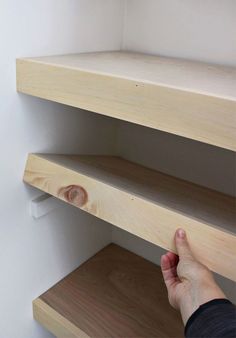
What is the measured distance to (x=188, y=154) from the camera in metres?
0.72

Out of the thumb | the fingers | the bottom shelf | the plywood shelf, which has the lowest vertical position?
the bottom shelf

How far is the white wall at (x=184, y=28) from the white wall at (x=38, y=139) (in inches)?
1.7

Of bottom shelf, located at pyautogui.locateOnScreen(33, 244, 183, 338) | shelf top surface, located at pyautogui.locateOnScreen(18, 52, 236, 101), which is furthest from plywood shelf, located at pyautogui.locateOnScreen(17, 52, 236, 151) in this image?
bottom shelf, located at pyautogui.locateOnScreen(33, 244, 183, 338)

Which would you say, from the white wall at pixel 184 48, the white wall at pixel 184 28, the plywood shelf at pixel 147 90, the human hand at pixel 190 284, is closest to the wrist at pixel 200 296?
the human hand at pixel 190 284

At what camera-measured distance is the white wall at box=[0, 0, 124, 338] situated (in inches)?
20.9

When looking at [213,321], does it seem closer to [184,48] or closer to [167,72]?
[167,72]

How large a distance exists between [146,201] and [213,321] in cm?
17

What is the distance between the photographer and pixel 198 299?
0.41m

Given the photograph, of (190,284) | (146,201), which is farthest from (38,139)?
(190,284)

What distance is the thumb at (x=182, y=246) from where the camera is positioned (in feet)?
1.42

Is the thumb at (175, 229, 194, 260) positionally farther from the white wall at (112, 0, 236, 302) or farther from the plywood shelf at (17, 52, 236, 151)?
the white wall at (112, 0, 236, 302)

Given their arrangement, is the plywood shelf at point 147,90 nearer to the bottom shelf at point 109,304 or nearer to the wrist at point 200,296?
the wrist at point 200,296

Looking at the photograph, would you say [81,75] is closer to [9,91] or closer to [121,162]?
[9,91]

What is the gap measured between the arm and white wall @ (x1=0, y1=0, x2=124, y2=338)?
0.31 m
